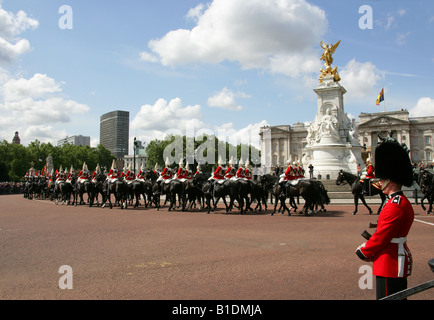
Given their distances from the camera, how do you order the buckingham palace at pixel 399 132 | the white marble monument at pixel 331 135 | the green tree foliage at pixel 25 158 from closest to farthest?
the white marble monument at pixel 331 135
the green tree foliage at pixel 25 158
the buckingham palace at pixel 399 132

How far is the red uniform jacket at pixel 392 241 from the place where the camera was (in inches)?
128

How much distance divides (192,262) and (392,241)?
465 centimetres

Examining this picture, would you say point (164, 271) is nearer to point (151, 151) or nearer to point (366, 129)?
point (151, 151)

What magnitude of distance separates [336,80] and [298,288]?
36916mm

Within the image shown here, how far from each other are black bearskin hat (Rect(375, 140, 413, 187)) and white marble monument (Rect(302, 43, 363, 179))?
102 feet

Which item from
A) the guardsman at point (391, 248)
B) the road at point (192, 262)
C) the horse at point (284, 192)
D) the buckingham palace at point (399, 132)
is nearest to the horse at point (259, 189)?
the horse at point (284, 192)

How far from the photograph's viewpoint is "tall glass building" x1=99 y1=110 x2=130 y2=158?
15900 centimetres

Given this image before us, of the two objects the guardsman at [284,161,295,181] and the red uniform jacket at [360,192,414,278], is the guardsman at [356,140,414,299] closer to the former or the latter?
the red uniform jacket at [360,192,414,278]

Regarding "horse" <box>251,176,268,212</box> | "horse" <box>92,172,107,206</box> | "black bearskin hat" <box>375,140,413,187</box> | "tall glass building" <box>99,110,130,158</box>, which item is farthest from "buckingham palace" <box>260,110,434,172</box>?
"black bearskin hat" <box>375,140,413,187</box>

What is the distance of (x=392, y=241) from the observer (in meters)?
3.33

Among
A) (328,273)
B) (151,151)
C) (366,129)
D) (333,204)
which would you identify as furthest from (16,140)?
(328,273)

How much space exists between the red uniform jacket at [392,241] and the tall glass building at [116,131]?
160 m

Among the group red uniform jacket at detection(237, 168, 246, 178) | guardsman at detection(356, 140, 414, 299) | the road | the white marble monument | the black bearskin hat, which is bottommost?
the road

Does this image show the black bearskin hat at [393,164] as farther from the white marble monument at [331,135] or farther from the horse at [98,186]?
the white marble monument at [331,135]
